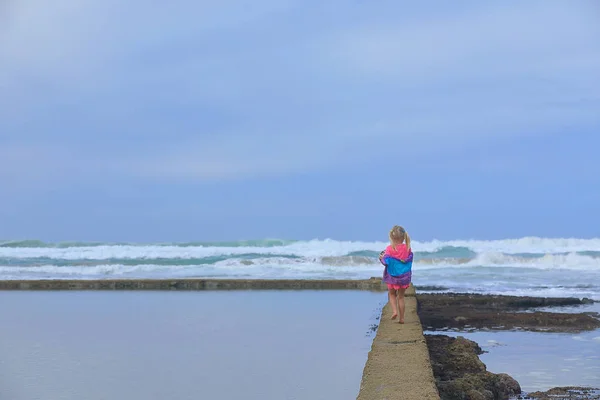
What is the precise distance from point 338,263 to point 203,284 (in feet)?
44.7

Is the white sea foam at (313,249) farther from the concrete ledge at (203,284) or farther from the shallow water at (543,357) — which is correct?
the shallow water at (543,357)

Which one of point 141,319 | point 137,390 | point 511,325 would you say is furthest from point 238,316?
point 137,390

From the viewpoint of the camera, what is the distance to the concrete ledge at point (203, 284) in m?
Result: 14.2

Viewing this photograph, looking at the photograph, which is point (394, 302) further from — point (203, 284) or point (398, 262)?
point (203, 284)

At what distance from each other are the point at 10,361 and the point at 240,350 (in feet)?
6.34

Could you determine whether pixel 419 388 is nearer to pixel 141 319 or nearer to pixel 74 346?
pixel 74 346

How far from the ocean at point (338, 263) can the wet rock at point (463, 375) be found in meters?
7.98

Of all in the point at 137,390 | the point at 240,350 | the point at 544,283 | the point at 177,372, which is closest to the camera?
the point at 137,390

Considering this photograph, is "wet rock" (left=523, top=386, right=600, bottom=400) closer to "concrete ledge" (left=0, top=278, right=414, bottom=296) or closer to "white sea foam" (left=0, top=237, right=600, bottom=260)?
"concrete ledge" (left=0, top=278, right=414, bottom=296)

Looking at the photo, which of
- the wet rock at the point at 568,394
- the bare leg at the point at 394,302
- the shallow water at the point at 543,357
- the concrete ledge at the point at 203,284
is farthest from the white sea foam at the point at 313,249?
the wet rock at the point at 568,394

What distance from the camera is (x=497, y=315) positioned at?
32.5 ft

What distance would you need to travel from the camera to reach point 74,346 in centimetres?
675

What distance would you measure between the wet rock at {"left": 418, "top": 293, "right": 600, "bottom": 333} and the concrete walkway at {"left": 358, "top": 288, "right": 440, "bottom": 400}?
2940mm

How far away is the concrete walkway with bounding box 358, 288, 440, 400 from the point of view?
13.2 feet
